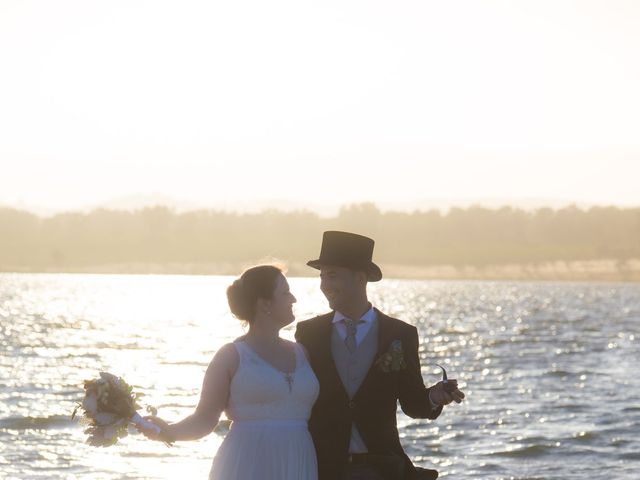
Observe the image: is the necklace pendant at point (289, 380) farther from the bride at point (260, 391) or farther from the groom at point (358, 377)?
the groom at point (358, 377)

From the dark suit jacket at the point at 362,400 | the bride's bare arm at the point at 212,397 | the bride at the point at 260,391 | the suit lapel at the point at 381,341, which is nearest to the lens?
the bride's bare arm at the point at 212,397

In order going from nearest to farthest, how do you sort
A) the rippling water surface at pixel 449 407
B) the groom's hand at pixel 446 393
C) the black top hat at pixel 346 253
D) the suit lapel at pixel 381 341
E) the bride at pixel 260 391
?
1. the bride at pixel 260 391
2. the groom's hand at pixel 446 393
3. the suit lapel at pixel 381 341
4. the black top hat at pixel 346 253
5. the rippling water surface at pixel 449 407

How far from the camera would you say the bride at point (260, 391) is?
7.49 metres

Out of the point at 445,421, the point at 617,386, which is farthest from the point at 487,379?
the point at 445,421

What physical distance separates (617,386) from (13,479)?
26322 millimetres

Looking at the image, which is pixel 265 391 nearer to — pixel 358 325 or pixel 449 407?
pixel 358 325

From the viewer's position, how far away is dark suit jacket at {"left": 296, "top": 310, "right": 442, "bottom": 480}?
26.3 ft

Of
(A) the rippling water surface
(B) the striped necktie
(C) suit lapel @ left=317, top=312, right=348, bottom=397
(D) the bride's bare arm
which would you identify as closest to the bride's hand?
(D) the bride's bare arm

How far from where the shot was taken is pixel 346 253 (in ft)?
27.0

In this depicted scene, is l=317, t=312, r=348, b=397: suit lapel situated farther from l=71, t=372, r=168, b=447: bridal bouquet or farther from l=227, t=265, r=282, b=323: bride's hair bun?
l=71, t=372, r=168, b=447: bridal bouquet

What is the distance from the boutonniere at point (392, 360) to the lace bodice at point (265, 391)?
561 mm

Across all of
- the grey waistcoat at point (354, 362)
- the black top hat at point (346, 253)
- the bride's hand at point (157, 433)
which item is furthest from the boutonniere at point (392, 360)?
the bride's hand at point (157, 433)

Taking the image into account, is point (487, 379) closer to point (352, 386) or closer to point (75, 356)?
point (75, 356)

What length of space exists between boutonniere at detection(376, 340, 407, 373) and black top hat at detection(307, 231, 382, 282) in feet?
1.69
